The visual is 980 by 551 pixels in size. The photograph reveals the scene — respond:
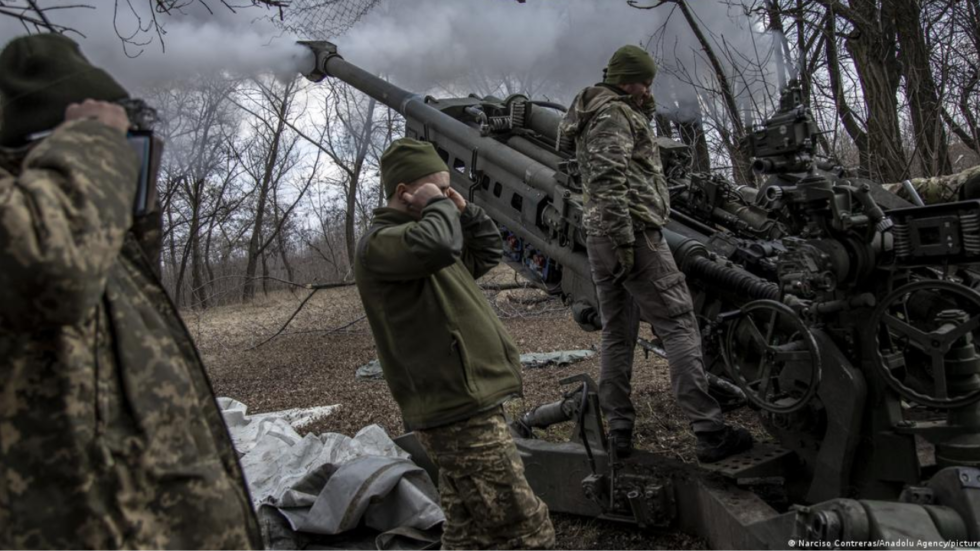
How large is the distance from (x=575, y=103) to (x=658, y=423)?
2195 millimetres

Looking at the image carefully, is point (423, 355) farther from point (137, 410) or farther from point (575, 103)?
point (575, 103)

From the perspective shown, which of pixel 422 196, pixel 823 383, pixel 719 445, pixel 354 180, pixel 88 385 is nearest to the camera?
pixel 88 385

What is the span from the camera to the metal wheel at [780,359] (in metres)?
3.07

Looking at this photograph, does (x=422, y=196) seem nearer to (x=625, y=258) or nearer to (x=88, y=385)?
(x=625, y=258)

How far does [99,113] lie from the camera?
5.24 ft

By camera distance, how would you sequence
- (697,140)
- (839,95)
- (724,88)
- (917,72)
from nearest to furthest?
(917,72) → (839,95) → (724,88) → (697,140)

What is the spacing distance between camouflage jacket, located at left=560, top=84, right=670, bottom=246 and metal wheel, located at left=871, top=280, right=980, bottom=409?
1265 mm

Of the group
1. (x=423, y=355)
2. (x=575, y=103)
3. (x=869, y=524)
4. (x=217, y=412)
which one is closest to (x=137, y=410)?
(x=217, y=412)

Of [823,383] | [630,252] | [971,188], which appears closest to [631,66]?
[630,252]

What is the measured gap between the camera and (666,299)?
3.89 metres

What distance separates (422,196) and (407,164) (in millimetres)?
151

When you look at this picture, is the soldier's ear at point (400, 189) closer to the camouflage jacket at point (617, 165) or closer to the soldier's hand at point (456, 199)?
the soldier's hand at point (456, 199)

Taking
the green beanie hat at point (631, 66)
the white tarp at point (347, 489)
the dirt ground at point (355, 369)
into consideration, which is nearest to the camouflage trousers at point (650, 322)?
the dirt ground at point (355, 369)

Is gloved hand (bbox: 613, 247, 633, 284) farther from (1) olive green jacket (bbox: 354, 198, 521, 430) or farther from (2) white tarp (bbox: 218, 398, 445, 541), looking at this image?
(2) white tarp (bbox: 218, 398, 445, 541)
